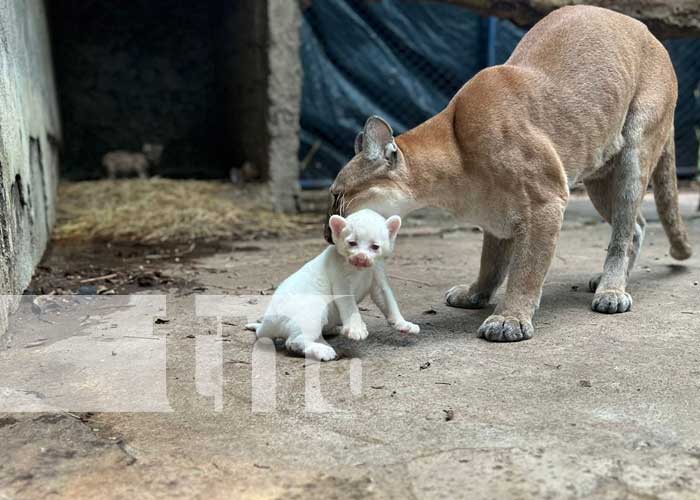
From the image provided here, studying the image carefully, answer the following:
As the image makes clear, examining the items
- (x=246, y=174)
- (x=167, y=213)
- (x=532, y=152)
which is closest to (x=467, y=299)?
(x=532, y=152)

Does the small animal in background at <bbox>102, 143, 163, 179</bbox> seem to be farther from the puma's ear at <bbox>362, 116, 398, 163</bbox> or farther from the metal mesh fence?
the puma's ear at <bbox>362, 116, 398, 163</bbox>

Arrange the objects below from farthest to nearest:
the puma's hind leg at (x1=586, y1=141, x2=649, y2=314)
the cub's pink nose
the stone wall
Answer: the stone wall
the puma's hind leg at (x1=586, y1=141, x2=649, y2=314)
the cub's pink nose

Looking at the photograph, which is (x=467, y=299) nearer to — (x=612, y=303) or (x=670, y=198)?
(x=612, y=303)

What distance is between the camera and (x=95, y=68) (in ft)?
A: 32.4

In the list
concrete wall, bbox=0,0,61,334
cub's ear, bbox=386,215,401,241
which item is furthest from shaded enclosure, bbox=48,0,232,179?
cub's ear, bbox=386,215,401,241

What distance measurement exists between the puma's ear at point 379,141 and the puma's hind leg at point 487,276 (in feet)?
2.70

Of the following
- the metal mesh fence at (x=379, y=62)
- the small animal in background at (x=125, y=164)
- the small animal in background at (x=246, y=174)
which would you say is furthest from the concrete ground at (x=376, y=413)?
the small animal in background at (x=125, y=164)

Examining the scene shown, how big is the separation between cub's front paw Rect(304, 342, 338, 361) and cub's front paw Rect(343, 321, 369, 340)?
10 centimetres

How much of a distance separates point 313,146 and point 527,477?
6712 millimetres

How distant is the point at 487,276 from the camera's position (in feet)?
11.9

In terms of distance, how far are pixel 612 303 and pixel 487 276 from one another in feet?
2.00

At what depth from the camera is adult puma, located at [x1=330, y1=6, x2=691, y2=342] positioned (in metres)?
3.09

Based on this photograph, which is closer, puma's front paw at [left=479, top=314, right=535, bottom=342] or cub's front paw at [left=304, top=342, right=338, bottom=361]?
cub's front paw at [left=304, top=342, right=338, bottom=361]

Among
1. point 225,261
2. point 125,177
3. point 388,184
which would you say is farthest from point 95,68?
point 388,184
